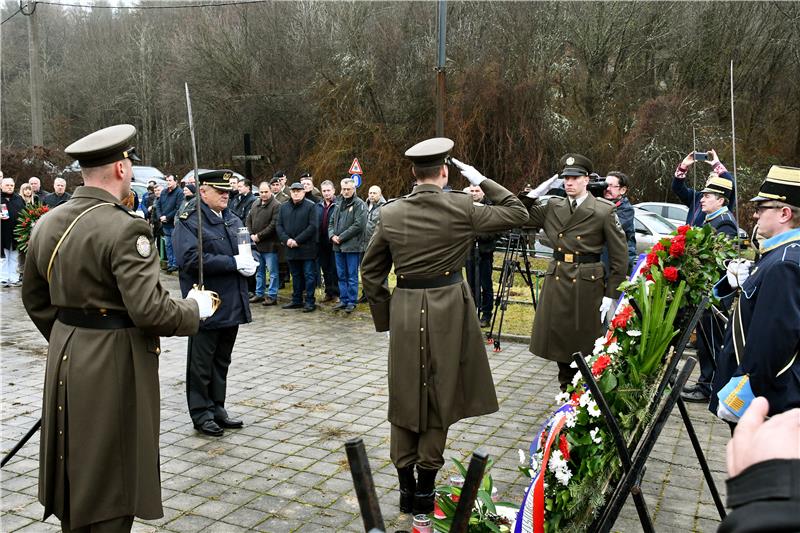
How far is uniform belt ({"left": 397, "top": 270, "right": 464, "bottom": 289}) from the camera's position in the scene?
473 centimetres

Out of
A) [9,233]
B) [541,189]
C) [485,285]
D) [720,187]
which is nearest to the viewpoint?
[541,189]

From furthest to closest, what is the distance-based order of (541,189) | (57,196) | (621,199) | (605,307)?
(57,196) < (621,199) < (605,307) < (541,189)

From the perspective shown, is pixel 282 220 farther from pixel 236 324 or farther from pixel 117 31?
pixel 117 31

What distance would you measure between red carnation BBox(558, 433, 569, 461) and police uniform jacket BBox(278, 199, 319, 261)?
27.9 feet

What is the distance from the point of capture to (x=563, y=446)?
150 inches

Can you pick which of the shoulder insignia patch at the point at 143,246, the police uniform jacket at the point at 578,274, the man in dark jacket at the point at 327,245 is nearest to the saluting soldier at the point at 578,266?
the police uniform jacket at the point at 578,274

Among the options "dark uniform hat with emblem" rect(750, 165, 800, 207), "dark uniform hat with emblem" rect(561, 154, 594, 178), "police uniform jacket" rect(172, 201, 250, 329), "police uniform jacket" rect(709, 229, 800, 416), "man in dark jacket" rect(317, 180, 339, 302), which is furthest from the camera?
"man in dark jacket" rect(317, 180, 339, 302)

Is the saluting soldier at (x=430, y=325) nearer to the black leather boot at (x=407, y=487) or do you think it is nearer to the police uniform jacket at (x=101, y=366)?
the black leather boot at (x=407, y=487)

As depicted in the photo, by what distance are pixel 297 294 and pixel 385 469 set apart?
23.8 ft

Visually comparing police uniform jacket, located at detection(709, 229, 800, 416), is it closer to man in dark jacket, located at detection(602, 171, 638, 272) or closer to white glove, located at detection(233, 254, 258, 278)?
white glove, located at detection(233, 254, 258, 278)

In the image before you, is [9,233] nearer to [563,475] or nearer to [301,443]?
[301,443]

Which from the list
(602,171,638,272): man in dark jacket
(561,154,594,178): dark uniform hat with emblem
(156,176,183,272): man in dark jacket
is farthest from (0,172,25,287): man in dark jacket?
(561,154,594,178): dark uniform hat with emblem

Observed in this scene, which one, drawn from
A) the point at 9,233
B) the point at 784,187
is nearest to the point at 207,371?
the point at 784,187

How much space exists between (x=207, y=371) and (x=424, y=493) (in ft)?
7.92
